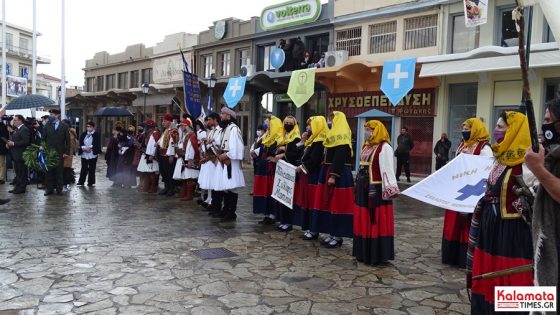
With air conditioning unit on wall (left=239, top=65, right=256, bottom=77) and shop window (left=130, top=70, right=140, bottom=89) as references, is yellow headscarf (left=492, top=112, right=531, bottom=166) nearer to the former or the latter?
air conditioning unit on wall (left=239, top=65, right=256, bottom=77)

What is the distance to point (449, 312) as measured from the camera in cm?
456

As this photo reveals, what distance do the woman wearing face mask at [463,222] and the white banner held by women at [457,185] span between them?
335 mm

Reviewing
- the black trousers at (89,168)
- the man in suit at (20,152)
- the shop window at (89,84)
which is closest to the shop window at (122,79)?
the shop window at (89,84)

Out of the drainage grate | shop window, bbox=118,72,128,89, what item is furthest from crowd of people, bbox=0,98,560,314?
shop window, bbox=118,72,128,89

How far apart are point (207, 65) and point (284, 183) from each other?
75.1 feet

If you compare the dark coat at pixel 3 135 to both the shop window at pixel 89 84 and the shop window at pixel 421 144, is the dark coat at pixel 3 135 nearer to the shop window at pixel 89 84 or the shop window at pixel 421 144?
the shop window at pixel 421 144

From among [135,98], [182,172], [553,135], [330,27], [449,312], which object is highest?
[330,27]

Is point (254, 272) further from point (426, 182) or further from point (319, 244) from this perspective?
point (426, 182)

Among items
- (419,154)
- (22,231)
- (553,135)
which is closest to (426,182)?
(553,135)

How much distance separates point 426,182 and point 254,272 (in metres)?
2.26

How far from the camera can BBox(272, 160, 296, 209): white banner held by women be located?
297 inches

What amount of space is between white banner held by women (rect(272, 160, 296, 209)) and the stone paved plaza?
0.59 m

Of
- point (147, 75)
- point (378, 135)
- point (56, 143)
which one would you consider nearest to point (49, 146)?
point (56, 143)

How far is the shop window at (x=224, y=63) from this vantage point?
1096 inches
